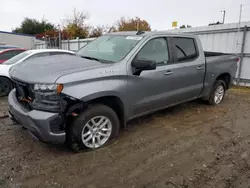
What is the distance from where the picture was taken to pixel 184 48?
14.6 ft

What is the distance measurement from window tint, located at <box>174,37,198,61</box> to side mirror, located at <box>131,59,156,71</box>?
46.5 inches

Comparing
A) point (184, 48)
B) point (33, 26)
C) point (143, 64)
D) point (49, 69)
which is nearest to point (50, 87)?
point (49, 69)

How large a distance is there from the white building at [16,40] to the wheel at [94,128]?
96.3 ft

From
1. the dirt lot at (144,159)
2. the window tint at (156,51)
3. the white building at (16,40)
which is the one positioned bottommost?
the dirt lot at (144,159)

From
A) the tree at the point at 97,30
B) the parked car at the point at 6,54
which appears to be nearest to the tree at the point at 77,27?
the tree at the point at 97,30

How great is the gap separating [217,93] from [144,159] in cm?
351

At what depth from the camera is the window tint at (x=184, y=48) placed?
4.27m

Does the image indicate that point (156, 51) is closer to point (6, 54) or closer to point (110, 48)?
point (110, 48)

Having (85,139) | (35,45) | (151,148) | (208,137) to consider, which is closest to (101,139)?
(85,139)

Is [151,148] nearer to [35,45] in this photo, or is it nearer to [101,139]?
[101,139]

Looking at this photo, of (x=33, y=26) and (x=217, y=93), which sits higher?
(x=33, y=26)

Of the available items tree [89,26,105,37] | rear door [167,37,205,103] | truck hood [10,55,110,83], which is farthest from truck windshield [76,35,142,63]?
tree [89,26,105,37]

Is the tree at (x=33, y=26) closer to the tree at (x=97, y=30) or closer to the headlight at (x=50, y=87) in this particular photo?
the tree at (x=97, y=30)

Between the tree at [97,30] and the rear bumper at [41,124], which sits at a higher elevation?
the tree at [97,30]
